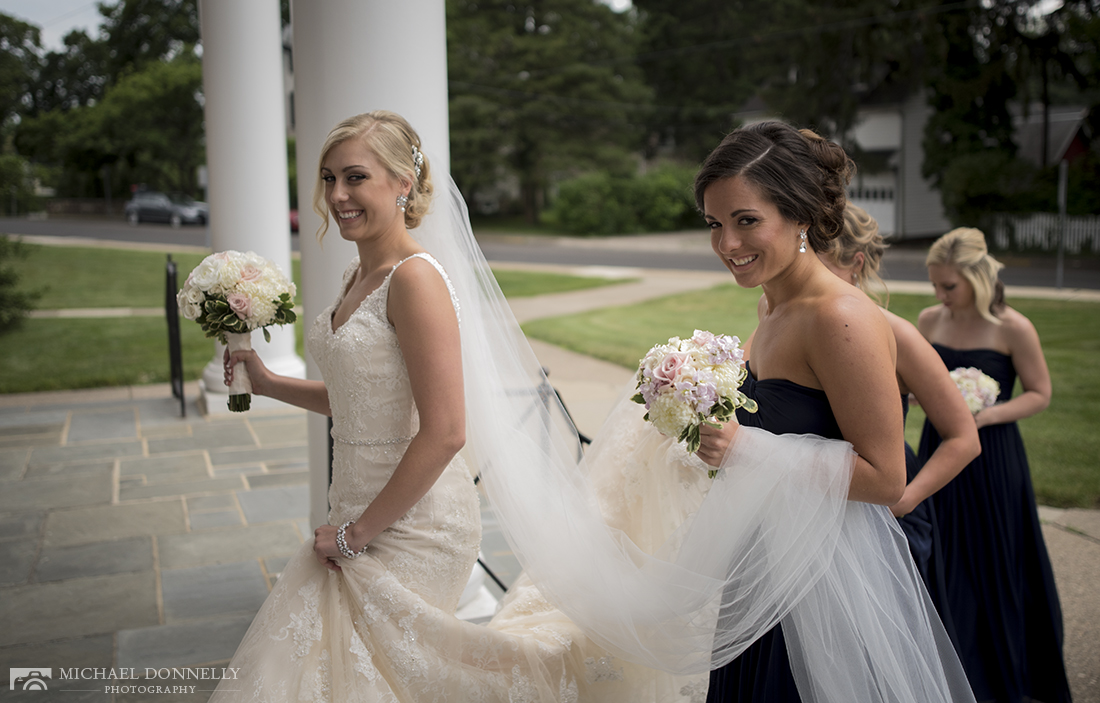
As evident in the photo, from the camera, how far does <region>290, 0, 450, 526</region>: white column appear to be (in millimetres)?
3473

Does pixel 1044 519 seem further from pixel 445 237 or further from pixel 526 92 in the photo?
pixel 526 92

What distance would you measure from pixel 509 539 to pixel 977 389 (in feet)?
7.07

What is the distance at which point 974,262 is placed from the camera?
3.64 m

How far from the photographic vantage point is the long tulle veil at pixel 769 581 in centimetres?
209

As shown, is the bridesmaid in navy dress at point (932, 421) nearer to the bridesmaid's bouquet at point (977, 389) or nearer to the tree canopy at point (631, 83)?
the bridesmaid's bouquet at point (977, 389)

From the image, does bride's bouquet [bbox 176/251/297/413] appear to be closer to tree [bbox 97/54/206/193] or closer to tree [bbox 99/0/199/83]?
tree [bbox 97/54/206/193]

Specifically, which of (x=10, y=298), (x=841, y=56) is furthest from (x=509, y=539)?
(x=841, y=56)

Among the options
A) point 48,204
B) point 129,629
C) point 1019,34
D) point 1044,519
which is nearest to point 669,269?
point 1019,34

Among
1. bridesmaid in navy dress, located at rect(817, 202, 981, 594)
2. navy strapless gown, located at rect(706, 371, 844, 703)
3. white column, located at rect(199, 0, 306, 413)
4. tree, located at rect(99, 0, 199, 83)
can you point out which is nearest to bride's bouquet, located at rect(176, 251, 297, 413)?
navy strapless gown, located at rect(706, 371, 844, 703)

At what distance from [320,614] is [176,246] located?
86.0 feet

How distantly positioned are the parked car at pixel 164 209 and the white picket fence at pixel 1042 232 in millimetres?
27387

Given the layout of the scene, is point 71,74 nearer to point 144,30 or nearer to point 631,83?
point 144,30

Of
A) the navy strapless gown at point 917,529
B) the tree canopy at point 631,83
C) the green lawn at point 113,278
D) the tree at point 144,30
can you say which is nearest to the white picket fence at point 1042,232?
the tree canopy at point 631,83

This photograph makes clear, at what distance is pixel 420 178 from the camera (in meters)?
2.51
